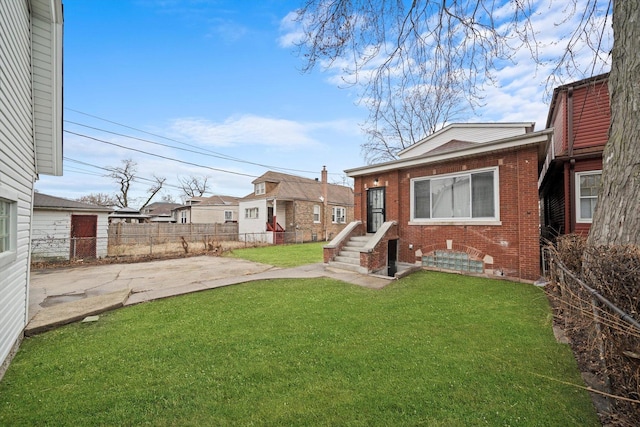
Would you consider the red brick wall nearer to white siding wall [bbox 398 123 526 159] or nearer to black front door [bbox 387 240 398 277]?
black front door [bbox 387 240 398 277]

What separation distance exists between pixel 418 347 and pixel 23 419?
162 inches

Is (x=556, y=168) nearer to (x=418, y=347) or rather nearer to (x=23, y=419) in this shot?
(x=418, y=347)

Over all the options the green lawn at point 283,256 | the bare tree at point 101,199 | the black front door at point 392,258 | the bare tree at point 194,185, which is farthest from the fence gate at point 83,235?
the bare tree at point 194,185

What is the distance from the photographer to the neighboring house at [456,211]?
7.25 m

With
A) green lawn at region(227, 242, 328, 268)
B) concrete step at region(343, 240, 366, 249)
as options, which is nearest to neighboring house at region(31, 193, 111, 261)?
green lawn at region(227, 242, 328, 268)

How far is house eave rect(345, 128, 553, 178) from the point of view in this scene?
272 inches

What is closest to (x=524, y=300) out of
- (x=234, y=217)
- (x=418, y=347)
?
(x=418, y=347)

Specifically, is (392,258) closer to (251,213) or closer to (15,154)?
(15,154)

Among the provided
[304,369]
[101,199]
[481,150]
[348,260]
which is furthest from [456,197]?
[101,199]

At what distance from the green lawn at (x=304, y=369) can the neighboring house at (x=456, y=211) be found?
2.69 meters

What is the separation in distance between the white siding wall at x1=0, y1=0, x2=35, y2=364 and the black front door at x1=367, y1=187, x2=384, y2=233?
367 inches

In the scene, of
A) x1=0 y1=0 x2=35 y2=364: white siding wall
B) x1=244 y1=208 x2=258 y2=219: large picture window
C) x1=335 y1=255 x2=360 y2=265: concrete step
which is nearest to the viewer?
x1=0 y1=0 x2=35 y2=364: white siding wall

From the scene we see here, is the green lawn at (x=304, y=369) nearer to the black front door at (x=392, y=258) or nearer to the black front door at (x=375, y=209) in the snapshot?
the black front door at (x=392, y=258)

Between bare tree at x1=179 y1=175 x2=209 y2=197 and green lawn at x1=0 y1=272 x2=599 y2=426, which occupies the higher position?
bare tree at x1=179 y1=175 x2=209 y2=197
